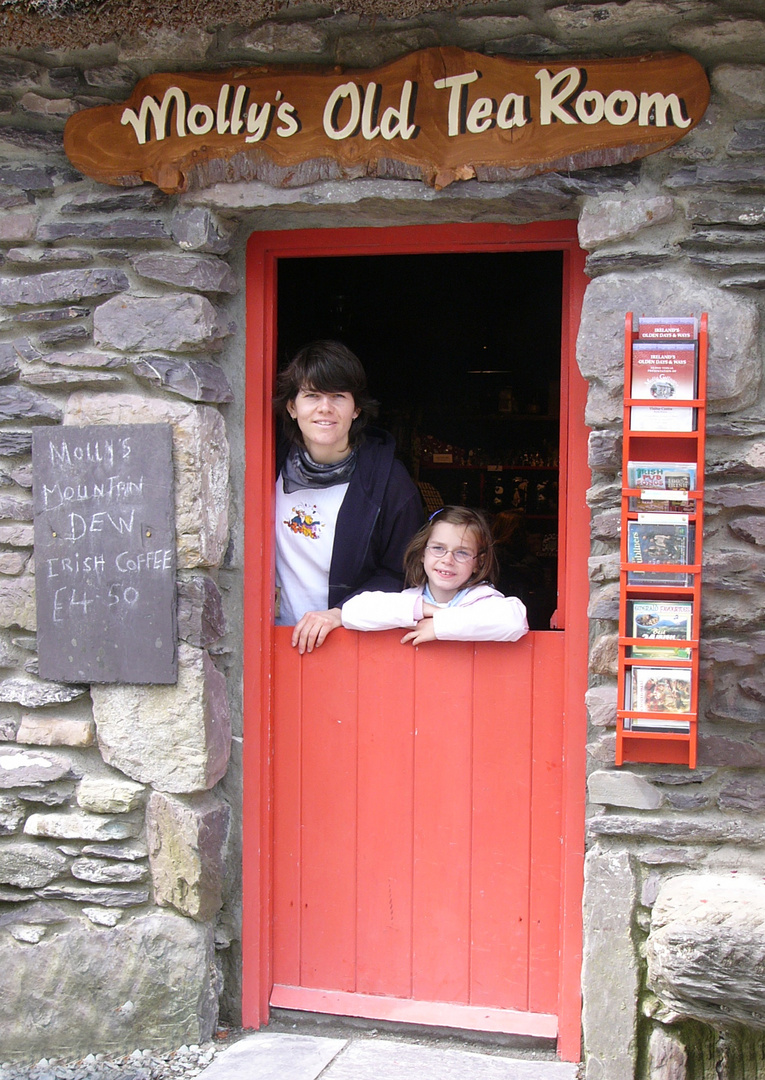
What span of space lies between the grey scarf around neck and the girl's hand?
0.55 meters

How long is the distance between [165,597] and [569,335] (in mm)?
1343

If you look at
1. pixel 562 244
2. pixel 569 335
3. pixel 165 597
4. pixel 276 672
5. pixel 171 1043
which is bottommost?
pixel 171 1043

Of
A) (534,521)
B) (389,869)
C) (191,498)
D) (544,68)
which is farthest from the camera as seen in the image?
(534,521)

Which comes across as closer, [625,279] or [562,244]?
[625,279]

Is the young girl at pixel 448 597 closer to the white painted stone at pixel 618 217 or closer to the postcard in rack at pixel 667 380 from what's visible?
the postcard in rack at pixel 667 380

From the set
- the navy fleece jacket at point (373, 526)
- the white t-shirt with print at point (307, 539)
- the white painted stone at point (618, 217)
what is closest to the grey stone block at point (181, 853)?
the white t-shirt with print at point (307, 539)

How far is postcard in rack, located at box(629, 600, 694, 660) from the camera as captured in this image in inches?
93.4

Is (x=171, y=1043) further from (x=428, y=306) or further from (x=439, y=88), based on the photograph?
(x=428, y=306)

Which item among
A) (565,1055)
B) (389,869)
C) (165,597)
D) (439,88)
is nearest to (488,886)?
(389,869)

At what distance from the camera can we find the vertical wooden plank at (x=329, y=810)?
2910 millimetres

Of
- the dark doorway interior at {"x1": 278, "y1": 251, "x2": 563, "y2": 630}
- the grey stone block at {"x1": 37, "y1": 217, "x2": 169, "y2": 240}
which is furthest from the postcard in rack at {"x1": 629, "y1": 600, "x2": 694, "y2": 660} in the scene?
the dark doorway interior at {"x1": 278, "y1": 251, "x2": 563, "y2": 630}

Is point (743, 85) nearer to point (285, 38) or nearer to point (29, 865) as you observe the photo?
point (285, 38)

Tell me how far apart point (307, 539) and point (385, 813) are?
0.87 m

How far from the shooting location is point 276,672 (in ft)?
9.69
